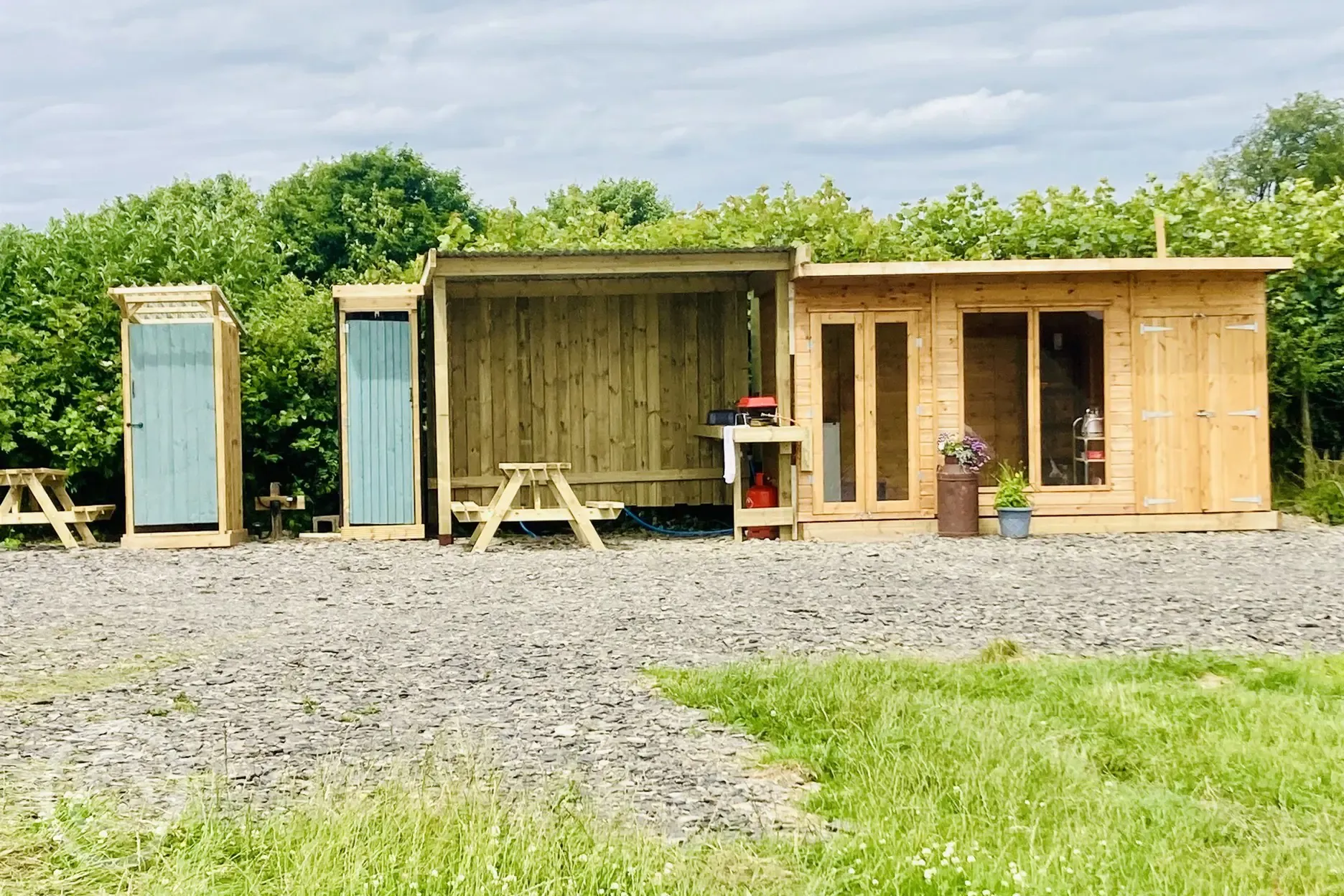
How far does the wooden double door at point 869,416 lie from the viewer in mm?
12695

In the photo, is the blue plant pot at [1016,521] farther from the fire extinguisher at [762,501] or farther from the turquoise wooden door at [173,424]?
the turquoise wooden door at [173,424]

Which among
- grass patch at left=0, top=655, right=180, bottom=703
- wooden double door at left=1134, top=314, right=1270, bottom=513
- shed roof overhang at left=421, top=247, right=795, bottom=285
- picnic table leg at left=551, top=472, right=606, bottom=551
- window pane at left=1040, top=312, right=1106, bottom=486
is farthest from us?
wooden double door at left=1134, top=314, right=1270, bottom=513

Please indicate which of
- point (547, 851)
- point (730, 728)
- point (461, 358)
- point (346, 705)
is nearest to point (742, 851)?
point (547, 851)

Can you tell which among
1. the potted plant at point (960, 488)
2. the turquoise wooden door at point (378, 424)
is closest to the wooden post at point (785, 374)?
the potted plant at point (960, 488)

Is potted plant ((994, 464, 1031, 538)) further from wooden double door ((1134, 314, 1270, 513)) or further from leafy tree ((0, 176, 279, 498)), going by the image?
leafy tree ((0, 176, 279, 498))

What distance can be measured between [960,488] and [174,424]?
7.17m

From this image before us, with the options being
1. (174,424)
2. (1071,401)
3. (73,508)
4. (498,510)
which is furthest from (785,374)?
(73,508)

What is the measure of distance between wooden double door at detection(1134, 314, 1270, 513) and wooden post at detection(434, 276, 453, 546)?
Result: 645 cm

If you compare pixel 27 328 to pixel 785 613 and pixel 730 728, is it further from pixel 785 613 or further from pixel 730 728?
pixel 730 728

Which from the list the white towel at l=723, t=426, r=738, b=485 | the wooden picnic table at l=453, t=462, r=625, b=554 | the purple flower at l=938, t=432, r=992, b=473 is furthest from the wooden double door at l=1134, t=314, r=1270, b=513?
the wooden picnic table at l=453, t=462, r=625, b=554

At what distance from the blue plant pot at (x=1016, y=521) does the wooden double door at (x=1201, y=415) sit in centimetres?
123

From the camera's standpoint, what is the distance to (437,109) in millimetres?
35219

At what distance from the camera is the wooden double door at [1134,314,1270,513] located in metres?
12.9

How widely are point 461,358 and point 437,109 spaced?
22.6m
